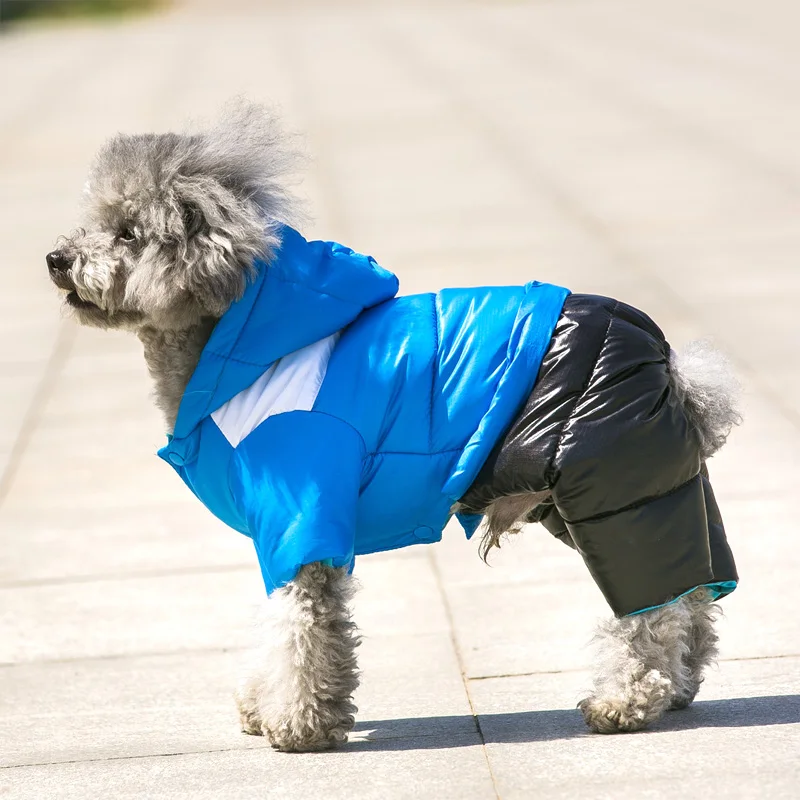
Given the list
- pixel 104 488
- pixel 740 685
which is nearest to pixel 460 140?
pixel 104 488

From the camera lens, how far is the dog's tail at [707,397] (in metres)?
3.94

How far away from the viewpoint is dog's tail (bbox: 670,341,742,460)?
3.94m

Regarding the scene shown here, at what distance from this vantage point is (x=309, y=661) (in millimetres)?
3801

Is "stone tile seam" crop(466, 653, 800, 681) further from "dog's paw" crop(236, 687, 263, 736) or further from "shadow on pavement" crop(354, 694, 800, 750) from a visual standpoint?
"dog's paw" crop(236, 687, 263, 736)

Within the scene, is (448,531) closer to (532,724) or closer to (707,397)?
(532,724)

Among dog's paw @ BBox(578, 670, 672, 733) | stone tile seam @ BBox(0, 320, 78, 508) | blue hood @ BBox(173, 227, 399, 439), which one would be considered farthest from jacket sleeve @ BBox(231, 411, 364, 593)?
stone tile seam @ BBox(0, 320, 78, 508)

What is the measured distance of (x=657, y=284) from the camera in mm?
9859

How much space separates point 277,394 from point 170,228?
1.90ft

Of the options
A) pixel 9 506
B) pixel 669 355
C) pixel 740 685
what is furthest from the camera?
pixel 9 506

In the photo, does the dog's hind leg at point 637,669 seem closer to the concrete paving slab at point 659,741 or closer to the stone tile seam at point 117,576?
the concrete paving slab at point 659,741

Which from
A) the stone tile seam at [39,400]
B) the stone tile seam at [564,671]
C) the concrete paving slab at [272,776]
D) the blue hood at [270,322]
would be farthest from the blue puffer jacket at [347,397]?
the stone tile seam at [39,400]

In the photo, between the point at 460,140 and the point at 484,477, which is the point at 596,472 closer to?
the point at 484,477

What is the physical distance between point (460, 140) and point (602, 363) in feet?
43.8

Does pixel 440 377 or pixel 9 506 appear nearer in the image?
pixel 440 377
